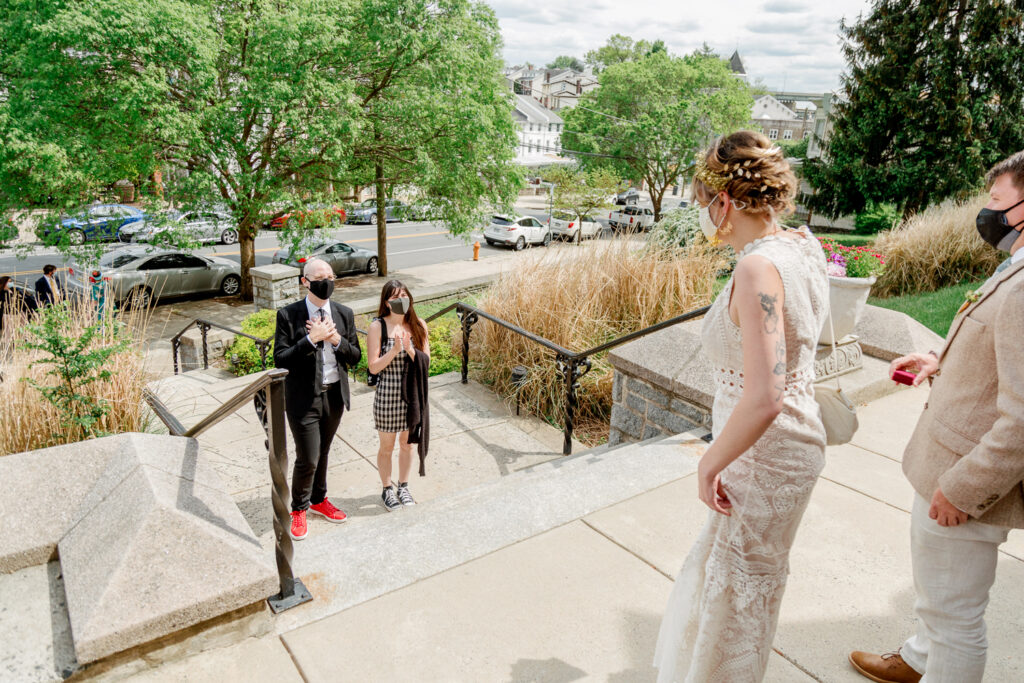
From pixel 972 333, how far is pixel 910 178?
75.3ft

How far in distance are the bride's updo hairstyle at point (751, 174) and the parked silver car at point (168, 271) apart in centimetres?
1596

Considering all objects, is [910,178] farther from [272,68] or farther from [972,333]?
[972,333]

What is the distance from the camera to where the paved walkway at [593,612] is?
2338 mm

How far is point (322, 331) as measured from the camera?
3947mm

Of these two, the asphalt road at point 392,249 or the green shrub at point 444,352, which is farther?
the asphalt road at point 392,249

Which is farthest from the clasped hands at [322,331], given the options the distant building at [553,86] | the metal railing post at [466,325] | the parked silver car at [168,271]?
the distant building at [553,86]

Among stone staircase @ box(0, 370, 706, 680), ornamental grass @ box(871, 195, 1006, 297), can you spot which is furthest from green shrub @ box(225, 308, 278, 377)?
ornamental grass @ box(871, 195, 1006, 297)

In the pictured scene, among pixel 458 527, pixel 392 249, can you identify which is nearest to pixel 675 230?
pixel 458 527

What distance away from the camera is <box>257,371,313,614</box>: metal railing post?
8.31 feet

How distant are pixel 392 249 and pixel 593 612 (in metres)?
25.7

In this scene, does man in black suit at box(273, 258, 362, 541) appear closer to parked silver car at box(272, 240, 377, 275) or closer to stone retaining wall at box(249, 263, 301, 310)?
stone retaining wall at box(249, 263, 301, 310)

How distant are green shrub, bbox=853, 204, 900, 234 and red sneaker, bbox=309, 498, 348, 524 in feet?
51.6

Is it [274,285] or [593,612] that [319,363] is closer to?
[593,612]

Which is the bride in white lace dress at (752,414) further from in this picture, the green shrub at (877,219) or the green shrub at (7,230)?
the green shrub at (7,230)
